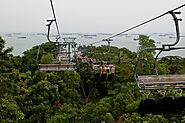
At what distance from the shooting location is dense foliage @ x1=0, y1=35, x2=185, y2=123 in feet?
41.0

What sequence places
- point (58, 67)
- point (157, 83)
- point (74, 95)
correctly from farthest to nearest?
point (74, 95) < point (58, 67) < point (157, 83)

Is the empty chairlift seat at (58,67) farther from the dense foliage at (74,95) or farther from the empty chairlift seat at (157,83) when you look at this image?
the empty chairlift seat at (157,83)

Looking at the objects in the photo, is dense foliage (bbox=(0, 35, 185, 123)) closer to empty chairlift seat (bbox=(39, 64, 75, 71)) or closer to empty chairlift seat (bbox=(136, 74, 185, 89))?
empty chairlift seat (bbox=(39, 64, 75, 71))

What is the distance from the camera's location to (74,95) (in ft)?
69.6

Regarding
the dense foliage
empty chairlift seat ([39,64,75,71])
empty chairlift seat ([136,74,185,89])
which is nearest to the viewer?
empty chairlift seat ([136,74,185,89])

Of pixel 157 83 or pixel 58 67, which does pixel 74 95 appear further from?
pixel 157 83

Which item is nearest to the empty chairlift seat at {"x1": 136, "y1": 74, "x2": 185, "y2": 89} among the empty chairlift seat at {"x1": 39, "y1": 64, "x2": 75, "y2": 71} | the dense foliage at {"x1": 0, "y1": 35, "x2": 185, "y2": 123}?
the dense foliage at {"x1": 0, "y1": 35, "x2": 185, "y2": 123}

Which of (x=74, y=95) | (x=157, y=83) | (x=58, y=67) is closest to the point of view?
(x=157, y=83)

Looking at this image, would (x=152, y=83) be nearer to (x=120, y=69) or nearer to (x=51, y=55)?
(x=120, y=69)

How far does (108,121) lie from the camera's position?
15.5 metres

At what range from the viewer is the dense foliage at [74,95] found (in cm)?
1251

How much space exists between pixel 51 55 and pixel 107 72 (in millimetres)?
15758

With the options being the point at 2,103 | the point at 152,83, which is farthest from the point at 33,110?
the point at 152,83

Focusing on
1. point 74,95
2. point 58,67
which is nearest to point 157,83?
point 58,67
